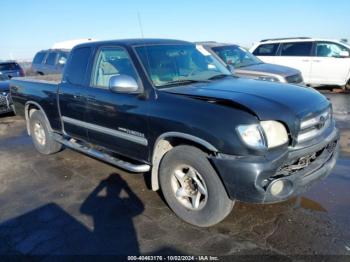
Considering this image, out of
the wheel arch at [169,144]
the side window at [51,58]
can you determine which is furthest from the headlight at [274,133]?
the side window at [51,58]

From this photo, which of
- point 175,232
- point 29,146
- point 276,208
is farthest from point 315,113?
point 29,146

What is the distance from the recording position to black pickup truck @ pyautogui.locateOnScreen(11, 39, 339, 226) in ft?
10.00

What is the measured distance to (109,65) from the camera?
455 cm

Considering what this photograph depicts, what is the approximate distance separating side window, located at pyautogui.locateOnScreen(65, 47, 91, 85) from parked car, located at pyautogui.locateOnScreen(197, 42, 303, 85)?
3.98 m

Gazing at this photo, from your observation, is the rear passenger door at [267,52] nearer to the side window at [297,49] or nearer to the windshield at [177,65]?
the side window at [297,49]

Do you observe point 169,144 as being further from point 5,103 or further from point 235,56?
point 5,103

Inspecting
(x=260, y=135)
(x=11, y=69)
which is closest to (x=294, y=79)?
(x=260, y=135)

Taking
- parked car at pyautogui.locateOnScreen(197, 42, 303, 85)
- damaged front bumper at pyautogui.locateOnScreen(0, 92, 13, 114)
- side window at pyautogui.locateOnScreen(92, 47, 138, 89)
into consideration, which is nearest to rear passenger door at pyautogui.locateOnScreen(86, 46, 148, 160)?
side window at pyautogui.locateOnScreen(92, 47, 138, 89)

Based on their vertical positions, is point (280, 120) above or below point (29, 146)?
above

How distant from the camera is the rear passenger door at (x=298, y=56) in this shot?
12195 millimetres

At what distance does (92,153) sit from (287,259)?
2.93m

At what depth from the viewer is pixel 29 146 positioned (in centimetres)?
706

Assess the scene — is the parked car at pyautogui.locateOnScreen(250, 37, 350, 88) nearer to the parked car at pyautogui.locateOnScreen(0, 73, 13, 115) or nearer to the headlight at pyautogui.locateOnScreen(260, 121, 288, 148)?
the parked car at pyautogui.locateOnScreen(0, 73, 13, 115)

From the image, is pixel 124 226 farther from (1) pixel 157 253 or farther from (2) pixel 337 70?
(2) pixel 337 70
